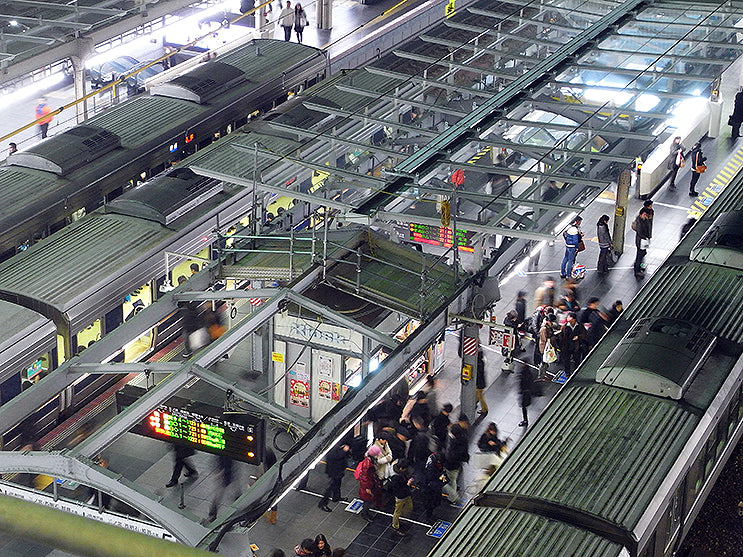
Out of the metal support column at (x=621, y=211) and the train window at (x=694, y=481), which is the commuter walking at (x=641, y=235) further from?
the train window at (x=694, y=481)

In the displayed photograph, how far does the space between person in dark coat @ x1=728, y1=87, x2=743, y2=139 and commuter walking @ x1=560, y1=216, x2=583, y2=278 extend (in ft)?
35.3

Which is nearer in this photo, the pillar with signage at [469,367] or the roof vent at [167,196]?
the pillar with signage at [469,367]

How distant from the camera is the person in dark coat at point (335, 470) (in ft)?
62.1

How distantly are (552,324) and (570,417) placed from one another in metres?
8.56

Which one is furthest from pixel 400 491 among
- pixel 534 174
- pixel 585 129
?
Answer: pixel 585 129

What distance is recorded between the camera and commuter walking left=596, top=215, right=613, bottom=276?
2736 cm

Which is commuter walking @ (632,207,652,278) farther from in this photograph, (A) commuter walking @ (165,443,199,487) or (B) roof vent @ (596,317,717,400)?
(A) commuter walking @ (165,443,199,487)

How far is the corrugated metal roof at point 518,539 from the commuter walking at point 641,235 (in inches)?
638

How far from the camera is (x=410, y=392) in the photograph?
72.7ft

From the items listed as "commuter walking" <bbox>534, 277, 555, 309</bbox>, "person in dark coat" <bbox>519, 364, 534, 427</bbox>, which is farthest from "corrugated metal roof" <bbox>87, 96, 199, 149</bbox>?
"person in dark coat" <bbox>519, 364, 534, 427</bbox>

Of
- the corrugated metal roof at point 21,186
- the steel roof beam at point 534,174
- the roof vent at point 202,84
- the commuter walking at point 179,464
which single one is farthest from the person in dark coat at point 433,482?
the roof vent at point 202,84

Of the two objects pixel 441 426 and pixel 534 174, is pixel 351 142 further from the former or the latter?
pixel 441 426

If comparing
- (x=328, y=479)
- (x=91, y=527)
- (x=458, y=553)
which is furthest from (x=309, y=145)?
(x=91, y=527)

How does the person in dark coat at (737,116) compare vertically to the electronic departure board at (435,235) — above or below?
below
